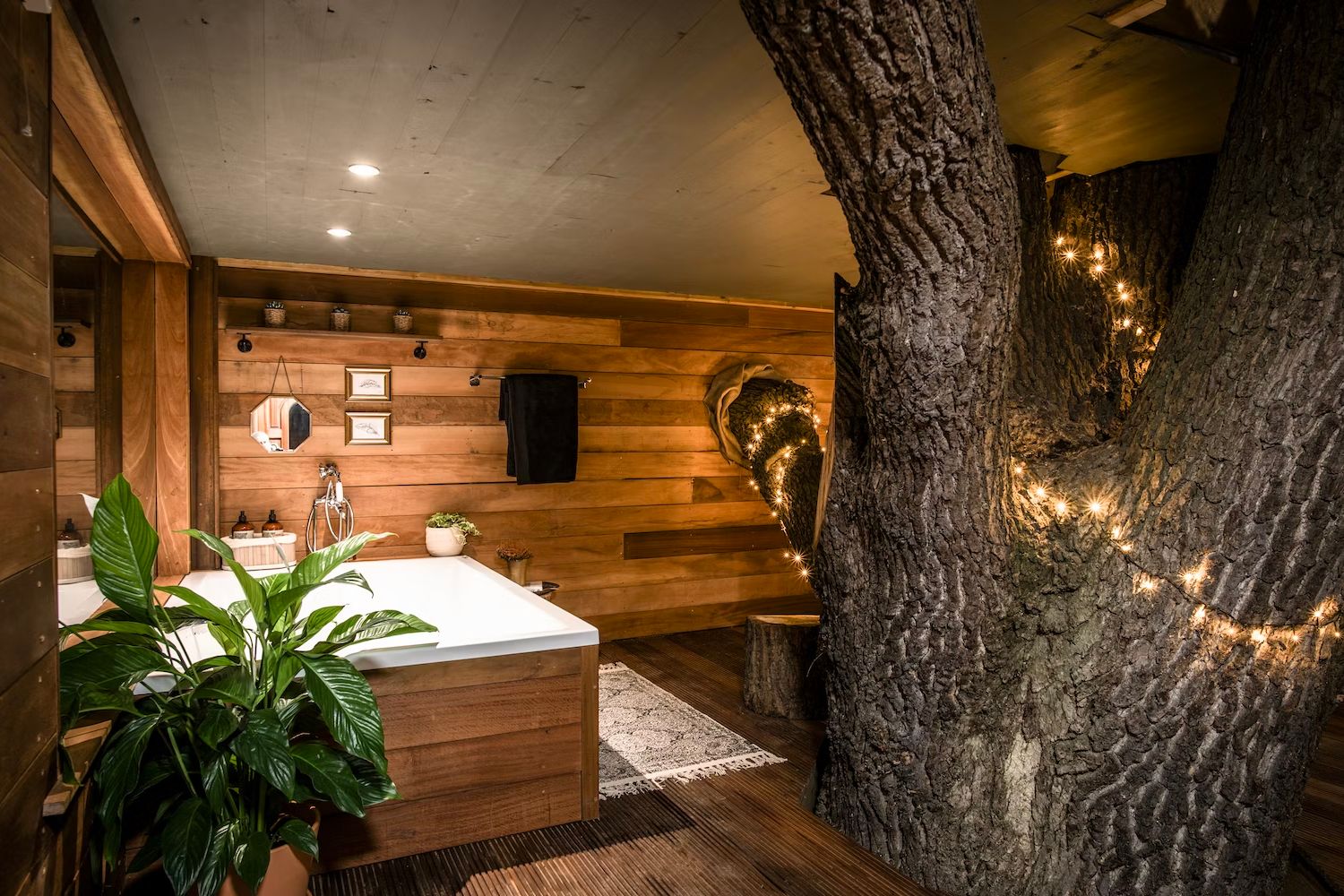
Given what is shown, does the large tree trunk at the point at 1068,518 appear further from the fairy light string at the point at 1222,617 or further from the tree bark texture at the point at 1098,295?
the tree bark texture at the point at 1098,295

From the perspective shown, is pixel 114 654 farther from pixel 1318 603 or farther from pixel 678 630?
pixel 678 630

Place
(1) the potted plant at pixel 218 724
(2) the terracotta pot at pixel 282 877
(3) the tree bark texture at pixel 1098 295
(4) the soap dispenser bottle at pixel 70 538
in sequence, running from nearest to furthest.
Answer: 1. (1) the potted plant at pixel 218 724
2. (2) the terracotta pot at pixel 282 877
3. (4) the soap dispenser bottle at pixel 70 538
4. (3) the tree bark texture at pixel 1098 295

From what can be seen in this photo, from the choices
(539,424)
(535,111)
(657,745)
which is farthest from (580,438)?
(535,111)

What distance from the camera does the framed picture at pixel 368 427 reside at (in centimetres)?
390

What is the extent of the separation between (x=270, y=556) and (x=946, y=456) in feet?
9.31

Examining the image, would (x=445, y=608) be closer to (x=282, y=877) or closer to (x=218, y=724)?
(x=282, y=877)

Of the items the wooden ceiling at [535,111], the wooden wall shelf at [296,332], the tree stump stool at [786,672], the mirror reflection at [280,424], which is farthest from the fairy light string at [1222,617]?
the mirror reflection at [280,424]

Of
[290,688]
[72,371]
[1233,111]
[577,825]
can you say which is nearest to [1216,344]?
[1233,111]

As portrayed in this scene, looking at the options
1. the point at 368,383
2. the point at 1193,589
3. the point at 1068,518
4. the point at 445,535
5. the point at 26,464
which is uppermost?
the point at 368,383

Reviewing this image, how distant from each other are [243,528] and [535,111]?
2.51 meters

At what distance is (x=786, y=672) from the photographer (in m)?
3.42

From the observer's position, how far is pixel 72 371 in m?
2.26

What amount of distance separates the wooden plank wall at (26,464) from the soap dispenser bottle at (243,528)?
242 centimetres

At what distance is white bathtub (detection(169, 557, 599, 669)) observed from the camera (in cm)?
220
